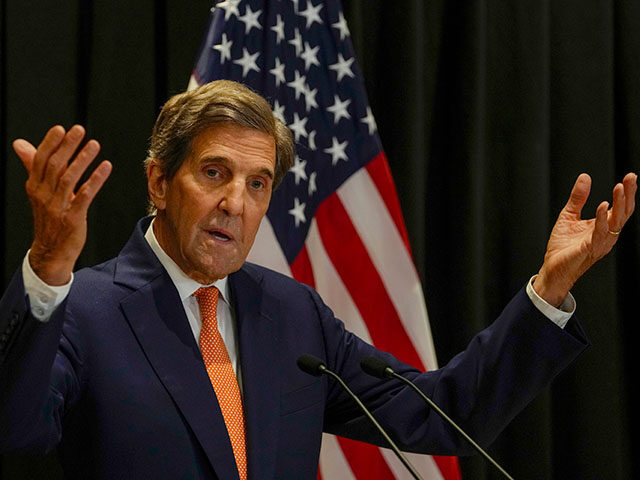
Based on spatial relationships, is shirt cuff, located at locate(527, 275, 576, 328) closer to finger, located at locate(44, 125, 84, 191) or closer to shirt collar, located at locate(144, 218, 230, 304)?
shirt collar, located at locate(144, 218, 230, 304)

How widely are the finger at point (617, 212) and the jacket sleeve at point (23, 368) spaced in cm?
103

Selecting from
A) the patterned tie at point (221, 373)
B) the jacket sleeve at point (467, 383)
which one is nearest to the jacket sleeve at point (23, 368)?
the patterned tie at point (221, 373)

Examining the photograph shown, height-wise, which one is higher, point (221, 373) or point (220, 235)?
point (220, 235)

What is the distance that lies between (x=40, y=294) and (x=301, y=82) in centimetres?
144

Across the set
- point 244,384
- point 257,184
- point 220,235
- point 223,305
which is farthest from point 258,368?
point 257,184

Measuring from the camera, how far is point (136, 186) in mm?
2826

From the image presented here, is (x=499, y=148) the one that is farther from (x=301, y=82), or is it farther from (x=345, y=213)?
(x=301, y=82)

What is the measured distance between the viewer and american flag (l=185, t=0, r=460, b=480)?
268cm

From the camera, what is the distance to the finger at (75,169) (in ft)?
4.25

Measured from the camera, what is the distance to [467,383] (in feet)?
6.28

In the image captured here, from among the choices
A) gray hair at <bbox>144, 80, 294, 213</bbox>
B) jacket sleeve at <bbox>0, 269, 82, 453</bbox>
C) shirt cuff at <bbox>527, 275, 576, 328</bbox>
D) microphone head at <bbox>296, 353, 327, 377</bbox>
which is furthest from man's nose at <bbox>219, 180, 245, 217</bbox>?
shirt cuff at <bbox>527, 275, 576, 328</bbox>

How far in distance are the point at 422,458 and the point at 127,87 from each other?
1.42m

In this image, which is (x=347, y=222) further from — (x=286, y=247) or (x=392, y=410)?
(x=392, y=410)

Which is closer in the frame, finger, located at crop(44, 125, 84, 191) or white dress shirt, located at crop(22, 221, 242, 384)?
finger, located at crop(44, 125, 84, 191)
